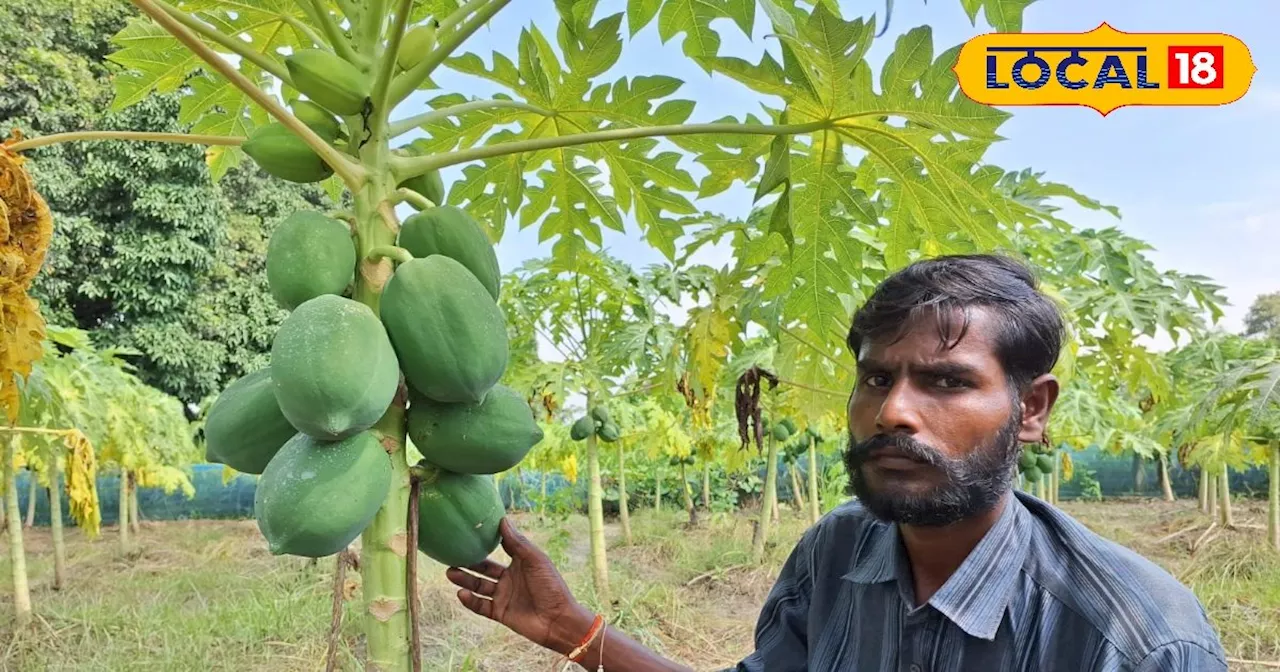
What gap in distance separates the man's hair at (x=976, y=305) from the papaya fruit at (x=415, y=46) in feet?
3.06

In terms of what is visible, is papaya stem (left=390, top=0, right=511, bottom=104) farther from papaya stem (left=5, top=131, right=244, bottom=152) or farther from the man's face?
the man's face

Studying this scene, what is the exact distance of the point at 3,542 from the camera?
11398 millimetres

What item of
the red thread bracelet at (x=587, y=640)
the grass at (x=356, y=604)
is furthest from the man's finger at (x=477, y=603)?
the grass at (x=356, y=604)

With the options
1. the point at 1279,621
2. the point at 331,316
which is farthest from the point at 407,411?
the point at 1279,621

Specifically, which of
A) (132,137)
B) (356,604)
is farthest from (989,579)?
(356,604)

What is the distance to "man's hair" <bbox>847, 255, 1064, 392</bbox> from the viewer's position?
1554mm

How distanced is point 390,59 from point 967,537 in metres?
1.33

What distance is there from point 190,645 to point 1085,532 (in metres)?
5.88

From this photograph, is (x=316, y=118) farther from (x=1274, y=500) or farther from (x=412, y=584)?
(x=1274, y=500)

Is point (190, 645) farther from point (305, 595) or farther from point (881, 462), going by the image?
point (881, 462)

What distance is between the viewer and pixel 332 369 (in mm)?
1083

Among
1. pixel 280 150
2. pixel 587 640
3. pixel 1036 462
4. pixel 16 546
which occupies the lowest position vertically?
pixel 16 546

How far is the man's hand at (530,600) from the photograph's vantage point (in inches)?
68.0

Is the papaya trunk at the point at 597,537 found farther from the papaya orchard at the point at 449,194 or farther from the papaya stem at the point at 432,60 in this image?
the papaya stem at the point at 432,60
